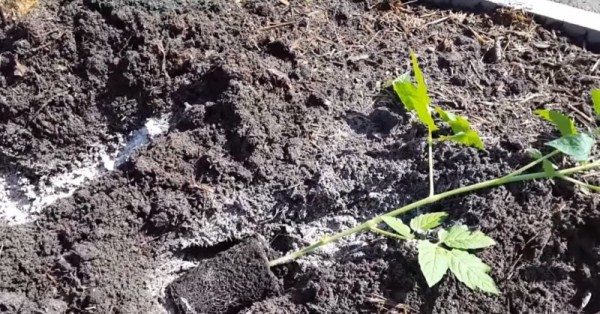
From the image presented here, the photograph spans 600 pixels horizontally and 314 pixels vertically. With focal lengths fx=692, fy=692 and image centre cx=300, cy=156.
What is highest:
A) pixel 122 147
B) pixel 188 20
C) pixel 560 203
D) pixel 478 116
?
pixel 188 20

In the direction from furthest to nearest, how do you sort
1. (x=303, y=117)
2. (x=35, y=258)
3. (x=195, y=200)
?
(x=303, y=117) < (x=195, y=200) < (x=35, y=258)

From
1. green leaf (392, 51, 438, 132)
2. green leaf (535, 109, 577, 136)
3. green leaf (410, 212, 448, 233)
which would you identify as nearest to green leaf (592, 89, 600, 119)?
green leaf (535, 109, 577, 136)

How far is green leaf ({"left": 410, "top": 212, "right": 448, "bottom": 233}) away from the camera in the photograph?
2053mm

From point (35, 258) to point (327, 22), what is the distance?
4.38ft

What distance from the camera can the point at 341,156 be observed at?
2.29 m

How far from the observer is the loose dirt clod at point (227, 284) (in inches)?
81.9

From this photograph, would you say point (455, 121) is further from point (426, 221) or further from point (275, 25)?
point (275, 25)

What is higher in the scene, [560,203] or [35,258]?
[35,258]

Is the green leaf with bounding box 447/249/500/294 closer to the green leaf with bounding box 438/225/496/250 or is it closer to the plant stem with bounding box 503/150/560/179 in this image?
the green leaf with bounding box 438/225/496/250

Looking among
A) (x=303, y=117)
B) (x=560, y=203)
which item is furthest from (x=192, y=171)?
(x=560, y=203)

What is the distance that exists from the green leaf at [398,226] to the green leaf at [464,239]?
94 mm

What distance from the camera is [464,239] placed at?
202 cm

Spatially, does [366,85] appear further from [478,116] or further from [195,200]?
[195,200]

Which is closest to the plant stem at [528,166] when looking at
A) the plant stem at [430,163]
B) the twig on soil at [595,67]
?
the plant stem at [430,163]
